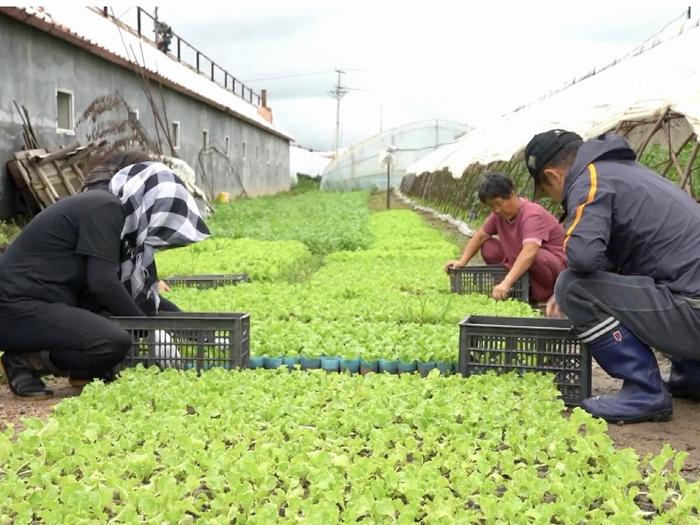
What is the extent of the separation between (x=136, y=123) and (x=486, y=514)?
15.1 metres

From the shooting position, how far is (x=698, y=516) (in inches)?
103

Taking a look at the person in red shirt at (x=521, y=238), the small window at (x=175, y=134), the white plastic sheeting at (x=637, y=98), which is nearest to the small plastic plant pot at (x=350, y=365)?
the person in red shirt at (x=521, y=238)

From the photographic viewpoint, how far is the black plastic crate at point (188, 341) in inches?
170

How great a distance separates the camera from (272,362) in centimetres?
471

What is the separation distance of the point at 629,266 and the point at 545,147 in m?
0.74

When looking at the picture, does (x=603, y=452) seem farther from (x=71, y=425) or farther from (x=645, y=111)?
(x=645, y=111)

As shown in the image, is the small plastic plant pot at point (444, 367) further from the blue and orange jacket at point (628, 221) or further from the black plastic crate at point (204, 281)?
the black plastic crate at point (204, 281)

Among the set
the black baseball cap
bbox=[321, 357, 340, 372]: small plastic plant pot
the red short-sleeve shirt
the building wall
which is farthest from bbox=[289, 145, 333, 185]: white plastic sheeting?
Result: the black baseball cap

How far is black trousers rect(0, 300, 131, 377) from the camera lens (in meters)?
4.18

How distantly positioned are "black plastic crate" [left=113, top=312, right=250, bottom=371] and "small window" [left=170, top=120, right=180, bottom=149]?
1730cm

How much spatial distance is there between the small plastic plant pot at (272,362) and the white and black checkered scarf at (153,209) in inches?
32.8

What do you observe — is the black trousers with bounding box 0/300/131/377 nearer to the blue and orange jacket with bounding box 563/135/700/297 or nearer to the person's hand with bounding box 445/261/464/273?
the blue and orange jacket with bounding box 563/135/700/297

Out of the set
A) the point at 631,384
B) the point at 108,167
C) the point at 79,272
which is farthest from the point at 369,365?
the point at 108,167

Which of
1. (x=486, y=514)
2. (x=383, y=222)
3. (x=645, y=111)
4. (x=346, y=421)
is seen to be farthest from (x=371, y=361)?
(x=383, y=222)
